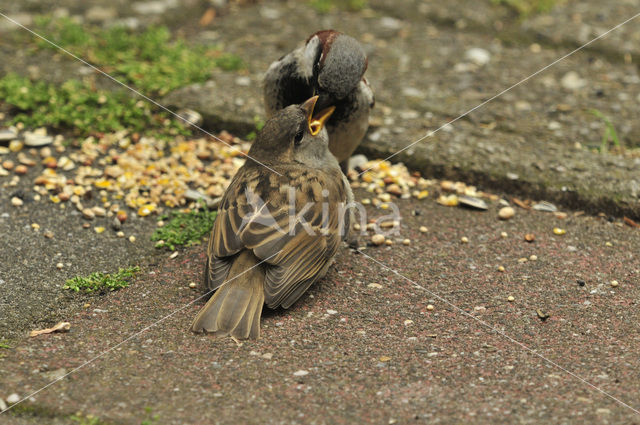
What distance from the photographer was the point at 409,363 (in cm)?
324

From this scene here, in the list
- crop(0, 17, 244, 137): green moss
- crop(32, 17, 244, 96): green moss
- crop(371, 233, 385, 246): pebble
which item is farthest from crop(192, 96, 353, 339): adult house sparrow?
crop(32, 17, 244, 96): green moss

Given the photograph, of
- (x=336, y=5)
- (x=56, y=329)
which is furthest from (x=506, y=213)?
(x=336, y=5)

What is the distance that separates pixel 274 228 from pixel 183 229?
3.02 ft

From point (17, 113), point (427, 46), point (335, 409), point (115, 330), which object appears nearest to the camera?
point (335, 409)

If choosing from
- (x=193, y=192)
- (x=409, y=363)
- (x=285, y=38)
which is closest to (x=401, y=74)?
(x=285, y=38)

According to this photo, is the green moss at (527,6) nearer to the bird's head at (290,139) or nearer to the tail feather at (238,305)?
the bird's head at (290,139)

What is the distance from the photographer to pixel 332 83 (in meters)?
4.42

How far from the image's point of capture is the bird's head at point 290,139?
4219 mm

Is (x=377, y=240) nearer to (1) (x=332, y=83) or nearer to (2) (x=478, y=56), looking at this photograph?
(1) (x=332, y=83)

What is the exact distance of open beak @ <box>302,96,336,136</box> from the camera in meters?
4.32

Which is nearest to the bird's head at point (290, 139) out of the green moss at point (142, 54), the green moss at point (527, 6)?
Answer: the green moss at point (142, 54)

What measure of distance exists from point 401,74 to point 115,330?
3570mm

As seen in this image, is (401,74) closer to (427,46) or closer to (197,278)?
(427,46)

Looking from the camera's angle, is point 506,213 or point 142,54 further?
point 142,54
